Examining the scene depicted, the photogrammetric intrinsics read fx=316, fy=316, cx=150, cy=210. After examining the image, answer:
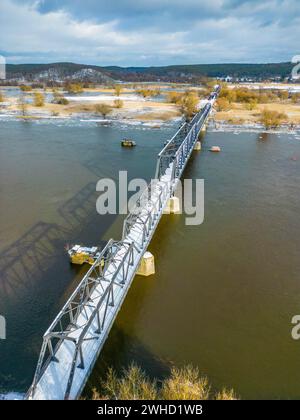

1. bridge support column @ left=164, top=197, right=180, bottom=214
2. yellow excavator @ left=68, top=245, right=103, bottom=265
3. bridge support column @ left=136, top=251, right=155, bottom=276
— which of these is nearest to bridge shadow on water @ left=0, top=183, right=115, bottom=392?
yellow excavator @ left=68, top=245, right=103, bottom=265

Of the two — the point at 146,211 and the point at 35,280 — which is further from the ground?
the point at 146,211

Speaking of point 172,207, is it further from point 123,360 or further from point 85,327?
point 85,327

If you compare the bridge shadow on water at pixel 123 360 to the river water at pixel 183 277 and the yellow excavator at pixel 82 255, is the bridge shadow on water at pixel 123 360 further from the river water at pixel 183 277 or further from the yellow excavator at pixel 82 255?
the yellow excavator at pixel 82 255

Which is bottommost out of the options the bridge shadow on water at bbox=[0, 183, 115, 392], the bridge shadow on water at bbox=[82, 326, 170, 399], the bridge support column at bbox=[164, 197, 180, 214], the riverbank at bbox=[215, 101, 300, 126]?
the bridge shadow on water at bbox=[82, 326, 170, 399]

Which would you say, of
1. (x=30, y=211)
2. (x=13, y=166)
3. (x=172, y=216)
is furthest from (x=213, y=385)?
(x=13, y=166)

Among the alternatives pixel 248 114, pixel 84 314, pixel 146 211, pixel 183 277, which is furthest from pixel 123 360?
pixel 248 114

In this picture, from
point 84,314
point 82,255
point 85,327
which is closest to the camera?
point 85,327

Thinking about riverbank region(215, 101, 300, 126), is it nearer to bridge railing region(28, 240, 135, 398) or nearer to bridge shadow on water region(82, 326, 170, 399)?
bridge railing region(28, 240, 135, 398)

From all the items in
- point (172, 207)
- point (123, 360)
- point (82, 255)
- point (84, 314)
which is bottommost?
point (123, 360)

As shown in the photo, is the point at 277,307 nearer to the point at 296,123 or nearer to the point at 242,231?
the point at 242,231
